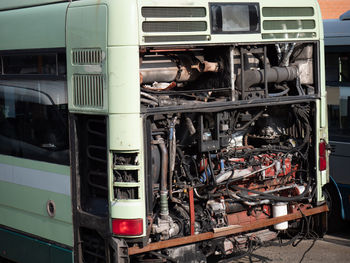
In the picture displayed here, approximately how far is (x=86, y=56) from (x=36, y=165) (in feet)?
4.78

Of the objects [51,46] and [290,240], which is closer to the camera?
[51,46]

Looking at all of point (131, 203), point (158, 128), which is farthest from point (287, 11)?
point (131, 203)

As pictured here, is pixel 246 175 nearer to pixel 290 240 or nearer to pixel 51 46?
pixel 290 240

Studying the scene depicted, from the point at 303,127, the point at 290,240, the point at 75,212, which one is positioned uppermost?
the point at 303,127

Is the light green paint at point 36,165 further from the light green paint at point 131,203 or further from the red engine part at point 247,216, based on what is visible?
the red engine part at point 247,216

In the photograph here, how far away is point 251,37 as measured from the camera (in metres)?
7.39

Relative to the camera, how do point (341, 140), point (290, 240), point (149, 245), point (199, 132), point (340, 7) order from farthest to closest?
point (340, 7), point (341, 140), point (290, 240), point (199, 132), point (149, 245)

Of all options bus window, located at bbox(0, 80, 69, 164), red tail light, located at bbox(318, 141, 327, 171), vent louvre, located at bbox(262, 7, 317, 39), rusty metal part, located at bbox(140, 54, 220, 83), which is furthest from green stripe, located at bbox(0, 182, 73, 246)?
red tail light, located at bbox(318, 141, 327, 171)

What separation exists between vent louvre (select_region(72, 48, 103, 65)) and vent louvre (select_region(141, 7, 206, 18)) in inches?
21.2

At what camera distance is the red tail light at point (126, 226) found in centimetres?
646

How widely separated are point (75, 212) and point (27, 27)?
74.7 inches

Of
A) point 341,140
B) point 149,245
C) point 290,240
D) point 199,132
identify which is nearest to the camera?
point 149,245

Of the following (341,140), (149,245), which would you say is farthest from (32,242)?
(341,140)

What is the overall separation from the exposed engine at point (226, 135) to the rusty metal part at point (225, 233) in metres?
0.09
